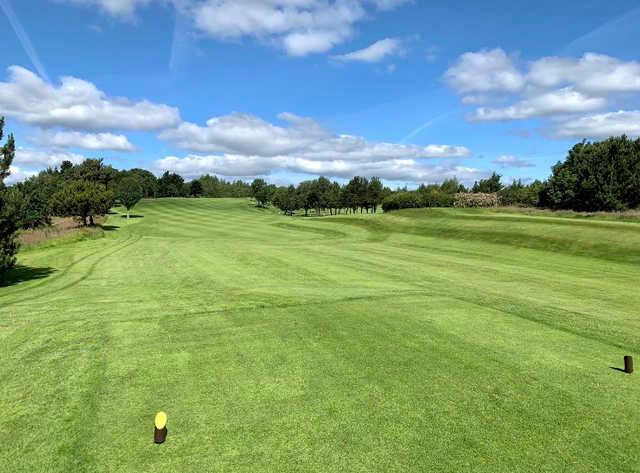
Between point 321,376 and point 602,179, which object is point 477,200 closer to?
point 602,179

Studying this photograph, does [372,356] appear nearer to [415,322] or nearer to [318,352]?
[318,352]

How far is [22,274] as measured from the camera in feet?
86.1

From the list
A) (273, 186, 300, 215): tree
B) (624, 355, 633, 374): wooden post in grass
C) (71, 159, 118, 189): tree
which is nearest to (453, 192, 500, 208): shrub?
(273, 186, 300, 215): tree

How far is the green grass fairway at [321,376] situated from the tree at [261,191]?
5210 inches

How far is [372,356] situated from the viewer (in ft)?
34.3

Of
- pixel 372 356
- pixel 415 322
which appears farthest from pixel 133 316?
pixel 415 322

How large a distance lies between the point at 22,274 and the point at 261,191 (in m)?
128

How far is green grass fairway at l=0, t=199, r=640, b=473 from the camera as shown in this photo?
6.48 meters

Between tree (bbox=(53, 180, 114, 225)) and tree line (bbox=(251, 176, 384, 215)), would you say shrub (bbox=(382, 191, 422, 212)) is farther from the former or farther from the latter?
tree (bbox=(53, 180, 114, 225))

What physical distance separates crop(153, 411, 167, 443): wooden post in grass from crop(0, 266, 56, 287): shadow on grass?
21.8 m

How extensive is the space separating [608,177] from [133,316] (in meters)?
79.7

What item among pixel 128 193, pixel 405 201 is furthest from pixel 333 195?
pixel 128 193

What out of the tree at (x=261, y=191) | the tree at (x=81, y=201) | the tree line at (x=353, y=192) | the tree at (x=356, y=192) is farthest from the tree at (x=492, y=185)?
the tree at (x=81, y=201)

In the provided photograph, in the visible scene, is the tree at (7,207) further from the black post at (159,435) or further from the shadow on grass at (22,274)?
the black post at (159,435)
